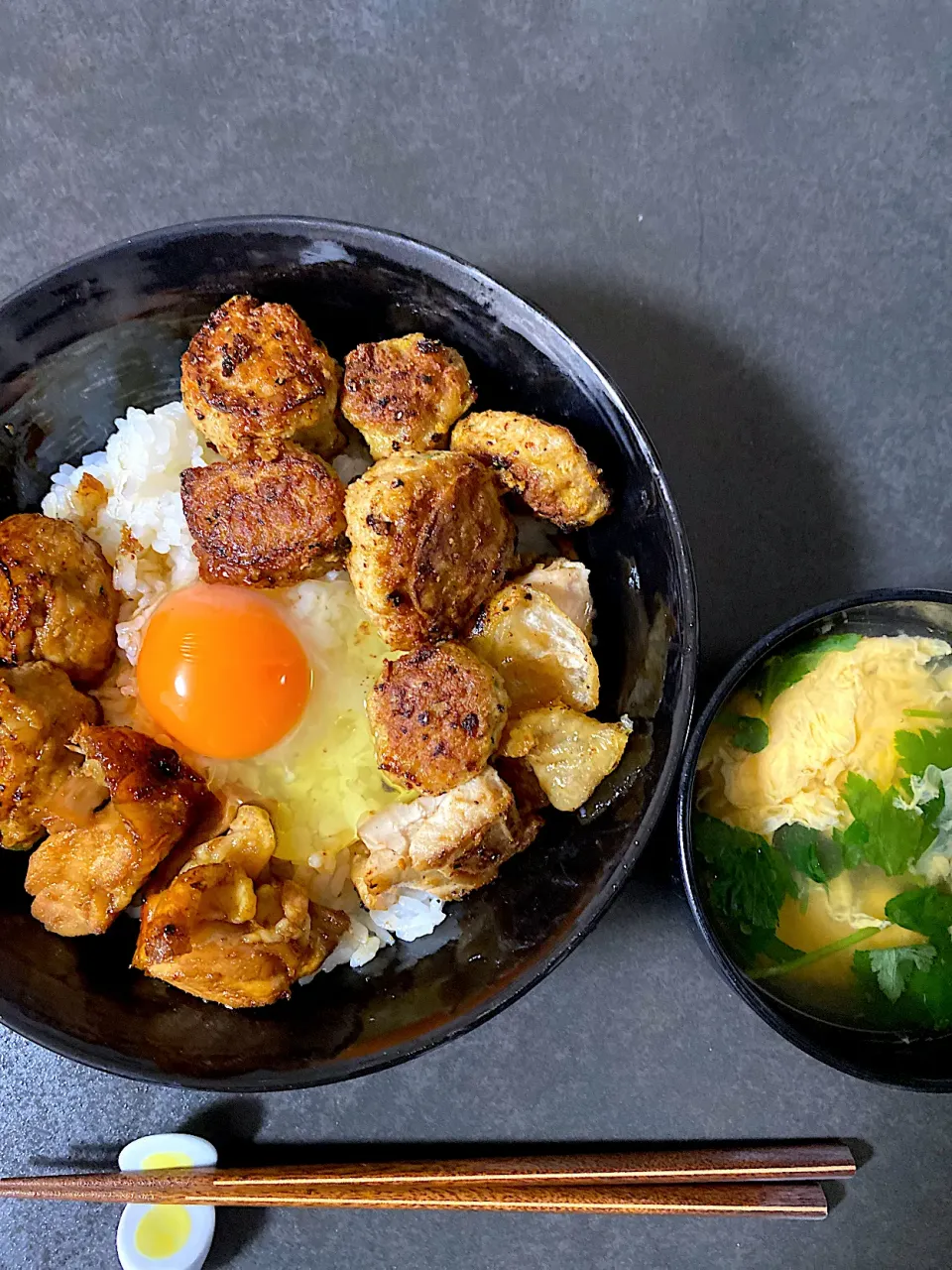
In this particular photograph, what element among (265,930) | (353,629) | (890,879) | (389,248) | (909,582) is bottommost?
(890,879)

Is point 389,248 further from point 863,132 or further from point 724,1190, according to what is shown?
point 724,1190

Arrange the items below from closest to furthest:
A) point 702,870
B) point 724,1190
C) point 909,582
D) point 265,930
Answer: point 265,930
point 702,870
point 724,1190
point 909,582

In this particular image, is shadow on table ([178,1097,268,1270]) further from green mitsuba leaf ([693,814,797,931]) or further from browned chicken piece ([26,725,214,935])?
green mitsuba leaf ([693,814,797,931])

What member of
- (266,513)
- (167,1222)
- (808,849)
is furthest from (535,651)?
(167,1222)

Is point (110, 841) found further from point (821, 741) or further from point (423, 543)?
point (821, 741)

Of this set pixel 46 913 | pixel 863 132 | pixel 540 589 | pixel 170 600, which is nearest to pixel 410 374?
pixel 540 589

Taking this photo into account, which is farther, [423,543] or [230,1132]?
[230,1132]

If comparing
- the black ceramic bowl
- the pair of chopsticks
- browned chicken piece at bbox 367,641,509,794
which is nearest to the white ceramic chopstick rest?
the pair of chopsticks
